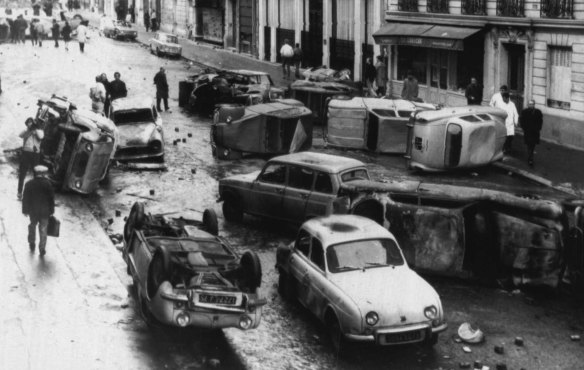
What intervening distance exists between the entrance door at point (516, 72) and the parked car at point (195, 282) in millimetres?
18687

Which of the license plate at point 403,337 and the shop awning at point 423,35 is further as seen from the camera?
the shop awning at point 423,35

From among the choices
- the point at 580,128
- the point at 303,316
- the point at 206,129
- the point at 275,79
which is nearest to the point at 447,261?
the point at 303,316

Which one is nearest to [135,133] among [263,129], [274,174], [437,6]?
[263,129]

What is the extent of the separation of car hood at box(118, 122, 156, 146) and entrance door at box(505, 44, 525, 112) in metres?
12.5

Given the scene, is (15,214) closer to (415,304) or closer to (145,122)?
(145,122)

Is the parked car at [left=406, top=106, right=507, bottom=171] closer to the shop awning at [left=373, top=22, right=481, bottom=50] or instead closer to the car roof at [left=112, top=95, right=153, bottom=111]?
the car roof at [left=112, top=95, right=153, bottom=111]

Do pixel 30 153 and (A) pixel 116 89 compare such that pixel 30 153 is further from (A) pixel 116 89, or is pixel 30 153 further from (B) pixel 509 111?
(B) pixel 509 111

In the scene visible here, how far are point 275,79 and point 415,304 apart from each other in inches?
1290

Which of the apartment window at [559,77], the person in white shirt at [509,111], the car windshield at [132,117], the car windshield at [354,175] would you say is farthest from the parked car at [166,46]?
the car windshield at [354,175]

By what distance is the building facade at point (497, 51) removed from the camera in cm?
2741

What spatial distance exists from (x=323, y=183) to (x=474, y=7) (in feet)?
55.0

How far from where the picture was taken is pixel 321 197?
56.7ft

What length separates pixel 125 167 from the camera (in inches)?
953

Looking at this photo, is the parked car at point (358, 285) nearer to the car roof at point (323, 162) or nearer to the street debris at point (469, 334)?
the street debris at point (469, 334)
